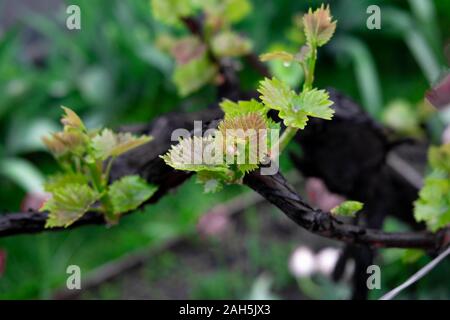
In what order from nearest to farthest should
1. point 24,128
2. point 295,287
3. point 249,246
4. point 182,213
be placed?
point 295,287 < point 249,246 < point 182,213 < point 24,128

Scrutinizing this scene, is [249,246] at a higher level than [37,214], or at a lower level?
higher

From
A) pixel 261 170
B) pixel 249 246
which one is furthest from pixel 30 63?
pixel 261 170

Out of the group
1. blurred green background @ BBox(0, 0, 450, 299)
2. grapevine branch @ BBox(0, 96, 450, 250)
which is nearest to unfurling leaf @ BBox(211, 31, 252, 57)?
grapevine branch @ BBox(0, 96, 450, 250)

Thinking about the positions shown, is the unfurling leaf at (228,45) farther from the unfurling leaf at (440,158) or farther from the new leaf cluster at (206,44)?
the unfurling leaf at (440,158)

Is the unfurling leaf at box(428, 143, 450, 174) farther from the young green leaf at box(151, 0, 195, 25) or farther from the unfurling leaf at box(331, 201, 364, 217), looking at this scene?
the young green leaf at box(151, 0, 195, 25)

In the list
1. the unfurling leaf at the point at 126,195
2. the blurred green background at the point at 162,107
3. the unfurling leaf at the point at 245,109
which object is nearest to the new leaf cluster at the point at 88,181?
the unfurling leaf at the point at 126,195

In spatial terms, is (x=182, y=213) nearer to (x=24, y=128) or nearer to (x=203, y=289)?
(x=203, y=289)

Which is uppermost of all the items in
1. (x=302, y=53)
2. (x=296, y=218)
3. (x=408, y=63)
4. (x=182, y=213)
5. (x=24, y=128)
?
(x=408, y=63)
